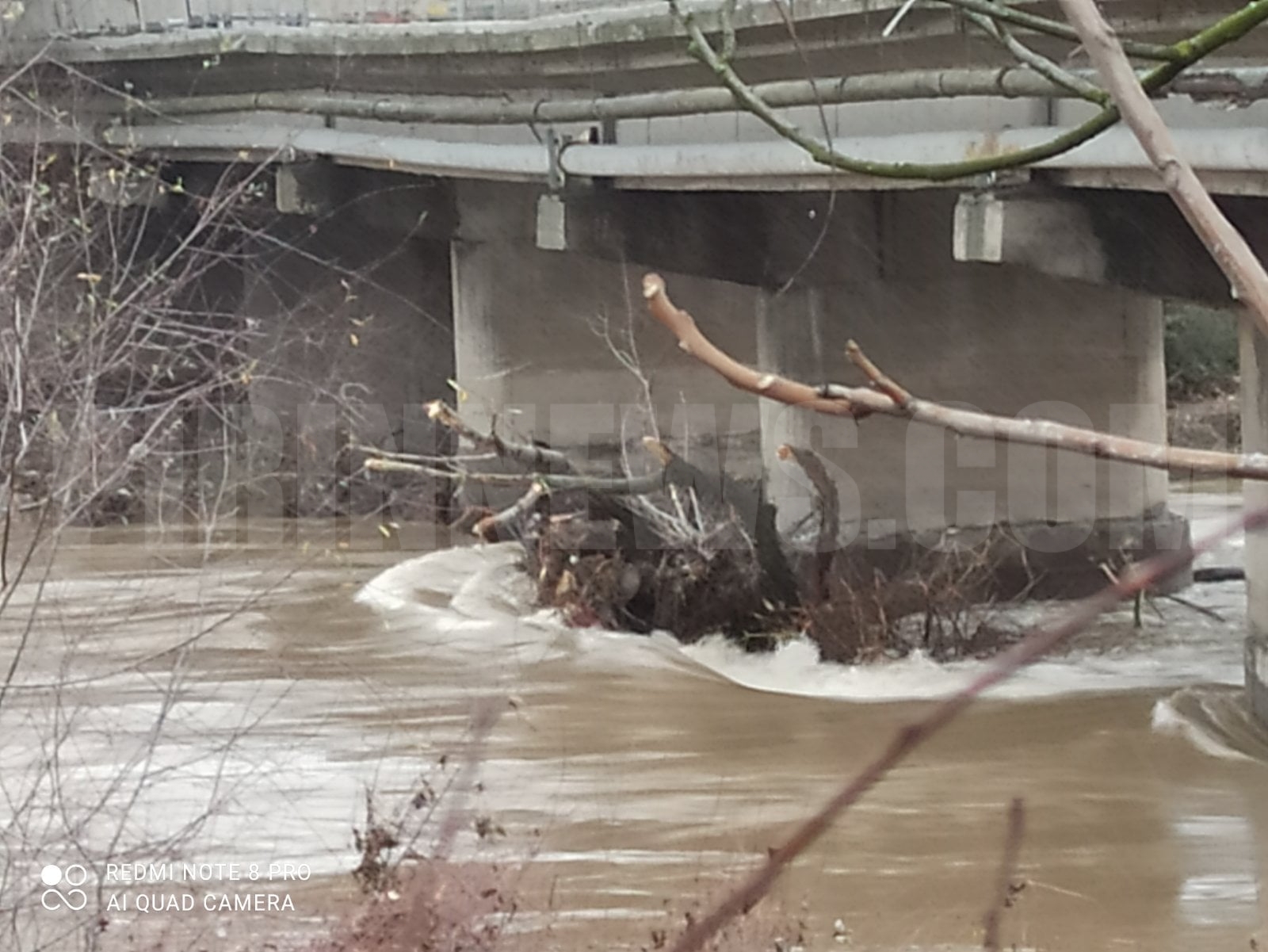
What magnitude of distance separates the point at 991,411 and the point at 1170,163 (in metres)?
13.6

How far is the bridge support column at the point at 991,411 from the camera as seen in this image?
1396 cm

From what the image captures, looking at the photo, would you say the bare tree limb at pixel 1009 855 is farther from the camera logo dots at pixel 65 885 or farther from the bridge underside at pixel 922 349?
the bridge underside at pixel 922 349

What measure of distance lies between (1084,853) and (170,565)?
7.83 meters

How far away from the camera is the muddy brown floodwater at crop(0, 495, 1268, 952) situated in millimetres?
6492

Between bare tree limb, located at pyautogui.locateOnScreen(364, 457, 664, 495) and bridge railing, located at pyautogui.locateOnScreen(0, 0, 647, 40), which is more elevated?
bridge railing, located at pyautogui.locateOnScreen(0, 0, 647, 40)

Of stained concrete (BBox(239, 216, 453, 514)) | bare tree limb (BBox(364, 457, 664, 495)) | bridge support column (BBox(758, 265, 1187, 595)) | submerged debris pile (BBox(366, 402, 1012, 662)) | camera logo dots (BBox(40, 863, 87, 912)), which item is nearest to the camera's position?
camera logo dots (BBox(40, 863, 87, 912))

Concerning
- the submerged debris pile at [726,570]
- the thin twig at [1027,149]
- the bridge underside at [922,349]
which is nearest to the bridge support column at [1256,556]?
the submerged debris pile at [726,570]

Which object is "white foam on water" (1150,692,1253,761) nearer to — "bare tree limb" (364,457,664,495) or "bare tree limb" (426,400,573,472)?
"bare tree limb" (364,457,664,495)

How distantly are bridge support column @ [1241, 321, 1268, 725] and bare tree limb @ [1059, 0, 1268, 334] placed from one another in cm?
927

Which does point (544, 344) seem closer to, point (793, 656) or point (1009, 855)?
point (793, 656)

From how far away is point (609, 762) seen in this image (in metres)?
9.86

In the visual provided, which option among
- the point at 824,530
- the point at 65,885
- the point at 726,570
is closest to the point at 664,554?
the point at 726,570

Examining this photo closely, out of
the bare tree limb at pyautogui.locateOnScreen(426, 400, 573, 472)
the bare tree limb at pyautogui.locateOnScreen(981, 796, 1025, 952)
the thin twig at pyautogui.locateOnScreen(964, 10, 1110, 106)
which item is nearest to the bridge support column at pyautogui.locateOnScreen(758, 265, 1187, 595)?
the bare tree limb at pyautogui.locateOnScreen(426, 400, 573, 472)

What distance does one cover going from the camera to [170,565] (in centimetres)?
1388
